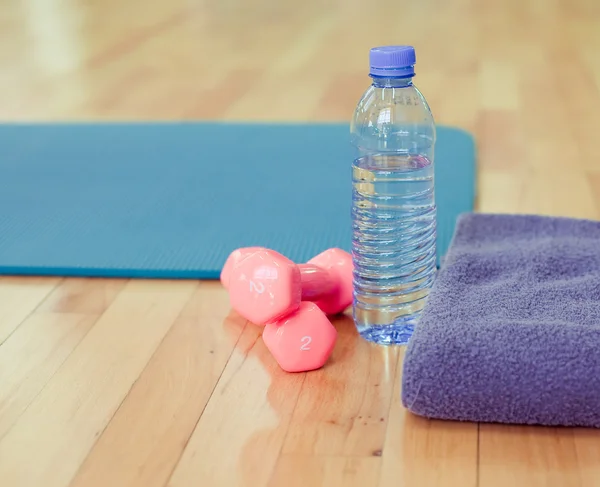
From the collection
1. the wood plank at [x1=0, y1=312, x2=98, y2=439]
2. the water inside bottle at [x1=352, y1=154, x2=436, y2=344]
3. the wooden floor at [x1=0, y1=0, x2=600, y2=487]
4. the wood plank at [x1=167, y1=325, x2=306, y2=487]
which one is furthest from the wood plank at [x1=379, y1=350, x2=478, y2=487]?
the wood plank at [x1=0, y1=312, x2=98, y2=439]

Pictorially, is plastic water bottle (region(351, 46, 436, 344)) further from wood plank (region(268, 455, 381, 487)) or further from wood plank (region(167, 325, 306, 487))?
wood plank (region(268, 455, 381, 487))

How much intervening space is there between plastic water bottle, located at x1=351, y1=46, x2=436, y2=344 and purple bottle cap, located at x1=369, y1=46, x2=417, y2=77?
0.35 ft

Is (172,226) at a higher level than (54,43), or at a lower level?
higher

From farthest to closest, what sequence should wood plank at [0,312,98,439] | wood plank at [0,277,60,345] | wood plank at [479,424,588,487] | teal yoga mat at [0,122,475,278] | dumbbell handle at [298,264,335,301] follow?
teal yoga mat at [0,122,475,278] < wood plank at [0,277,60,345] < dumbbell handle at [298,264,335,301] < wood plank at [0,312,98,439] < wood plank at [479,424,588,487]

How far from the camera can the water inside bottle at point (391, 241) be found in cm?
136

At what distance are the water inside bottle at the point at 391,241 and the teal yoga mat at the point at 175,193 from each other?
22 cm

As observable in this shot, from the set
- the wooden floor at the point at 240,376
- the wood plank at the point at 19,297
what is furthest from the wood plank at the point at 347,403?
the wood plank at the point at 19,297

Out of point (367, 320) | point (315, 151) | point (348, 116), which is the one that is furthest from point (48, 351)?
point (348, 116)

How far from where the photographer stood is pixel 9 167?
85.7 inches

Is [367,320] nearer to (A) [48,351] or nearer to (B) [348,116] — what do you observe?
(A) [48,351]

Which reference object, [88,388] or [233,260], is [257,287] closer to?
[233,260]

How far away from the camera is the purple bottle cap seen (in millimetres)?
1217

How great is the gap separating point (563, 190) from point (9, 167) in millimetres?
1228

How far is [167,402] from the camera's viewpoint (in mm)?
1195
